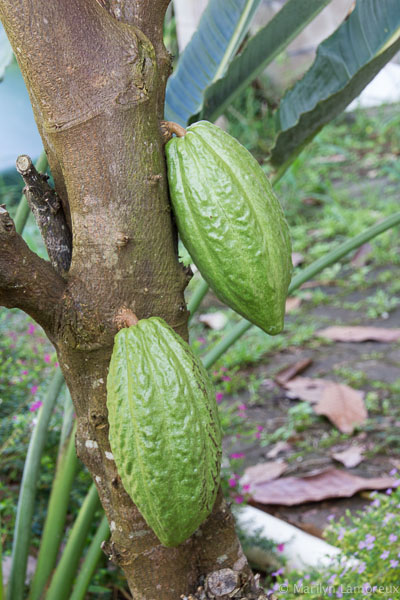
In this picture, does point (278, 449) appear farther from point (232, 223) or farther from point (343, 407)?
point (232, 223)

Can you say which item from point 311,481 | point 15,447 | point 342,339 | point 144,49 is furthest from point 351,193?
point 144,49

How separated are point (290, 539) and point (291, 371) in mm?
1019

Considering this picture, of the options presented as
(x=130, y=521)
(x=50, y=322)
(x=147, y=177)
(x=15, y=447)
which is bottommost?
(x=15, y=447)

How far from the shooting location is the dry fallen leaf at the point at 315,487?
5.65 feet

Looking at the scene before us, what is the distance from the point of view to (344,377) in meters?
2.36

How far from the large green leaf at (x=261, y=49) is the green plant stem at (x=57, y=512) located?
0.65 m

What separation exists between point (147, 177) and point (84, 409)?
0.29 m

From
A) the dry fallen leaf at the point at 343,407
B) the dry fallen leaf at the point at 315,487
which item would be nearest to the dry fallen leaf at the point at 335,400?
the dry fallen leaf at the point at 343,407

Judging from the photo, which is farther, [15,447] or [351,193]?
[351,193]

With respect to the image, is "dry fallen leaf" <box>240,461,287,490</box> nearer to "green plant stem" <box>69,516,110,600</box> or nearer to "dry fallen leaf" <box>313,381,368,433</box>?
"dry fallen leaf" <box>313,381,368,433</box>

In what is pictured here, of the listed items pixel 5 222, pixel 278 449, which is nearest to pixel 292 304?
pixel 278 449

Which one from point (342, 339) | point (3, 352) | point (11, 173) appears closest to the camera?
point (3, 352)

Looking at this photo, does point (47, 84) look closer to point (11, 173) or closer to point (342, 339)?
point (342, 339)

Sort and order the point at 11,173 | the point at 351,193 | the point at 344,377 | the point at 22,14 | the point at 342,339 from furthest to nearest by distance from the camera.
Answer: the point at 351,193 < the point at 11,173 < the point at 342,339 < the point at 344,377 < the point at 22,14
